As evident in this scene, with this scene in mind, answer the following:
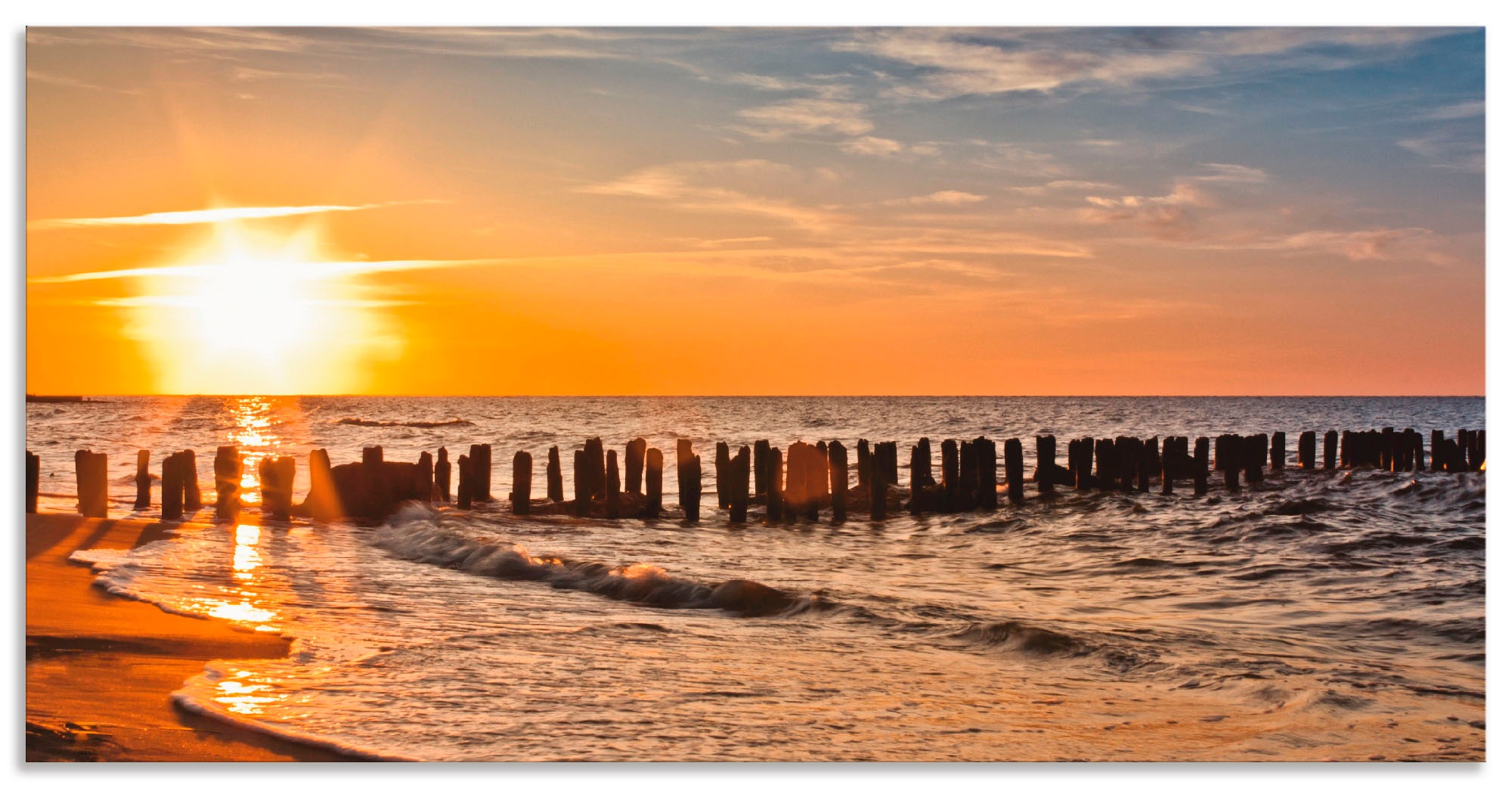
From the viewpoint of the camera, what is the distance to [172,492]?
14859 mm

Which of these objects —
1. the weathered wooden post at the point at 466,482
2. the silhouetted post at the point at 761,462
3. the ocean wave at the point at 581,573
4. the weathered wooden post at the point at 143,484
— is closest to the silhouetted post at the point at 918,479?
the silhouetted post at the point at 761,462

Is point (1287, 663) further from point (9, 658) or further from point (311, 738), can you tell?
point (9, 658)

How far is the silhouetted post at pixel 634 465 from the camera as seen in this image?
17.1 meters

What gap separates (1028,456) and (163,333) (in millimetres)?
24762

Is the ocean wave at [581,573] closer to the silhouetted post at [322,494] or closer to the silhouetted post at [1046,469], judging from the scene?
the silhouetted post at [322,494]

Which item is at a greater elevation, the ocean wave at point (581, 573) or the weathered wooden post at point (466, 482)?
the weathered wooden post at point (466, 482)

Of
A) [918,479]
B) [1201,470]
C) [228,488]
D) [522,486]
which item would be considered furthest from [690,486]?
[1201,470]

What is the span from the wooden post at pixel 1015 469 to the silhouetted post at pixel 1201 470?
3.00 meters

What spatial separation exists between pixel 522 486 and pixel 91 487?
5295 mm

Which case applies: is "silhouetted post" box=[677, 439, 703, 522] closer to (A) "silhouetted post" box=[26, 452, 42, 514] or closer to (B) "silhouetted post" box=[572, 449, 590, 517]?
(B) "silhouetted post" box=[572, 449, 590, 517]

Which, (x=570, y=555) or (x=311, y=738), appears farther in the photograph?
(x=570, y=555)

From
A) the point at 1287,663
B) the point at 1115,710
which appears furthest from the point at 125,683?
the point at 1287,663
